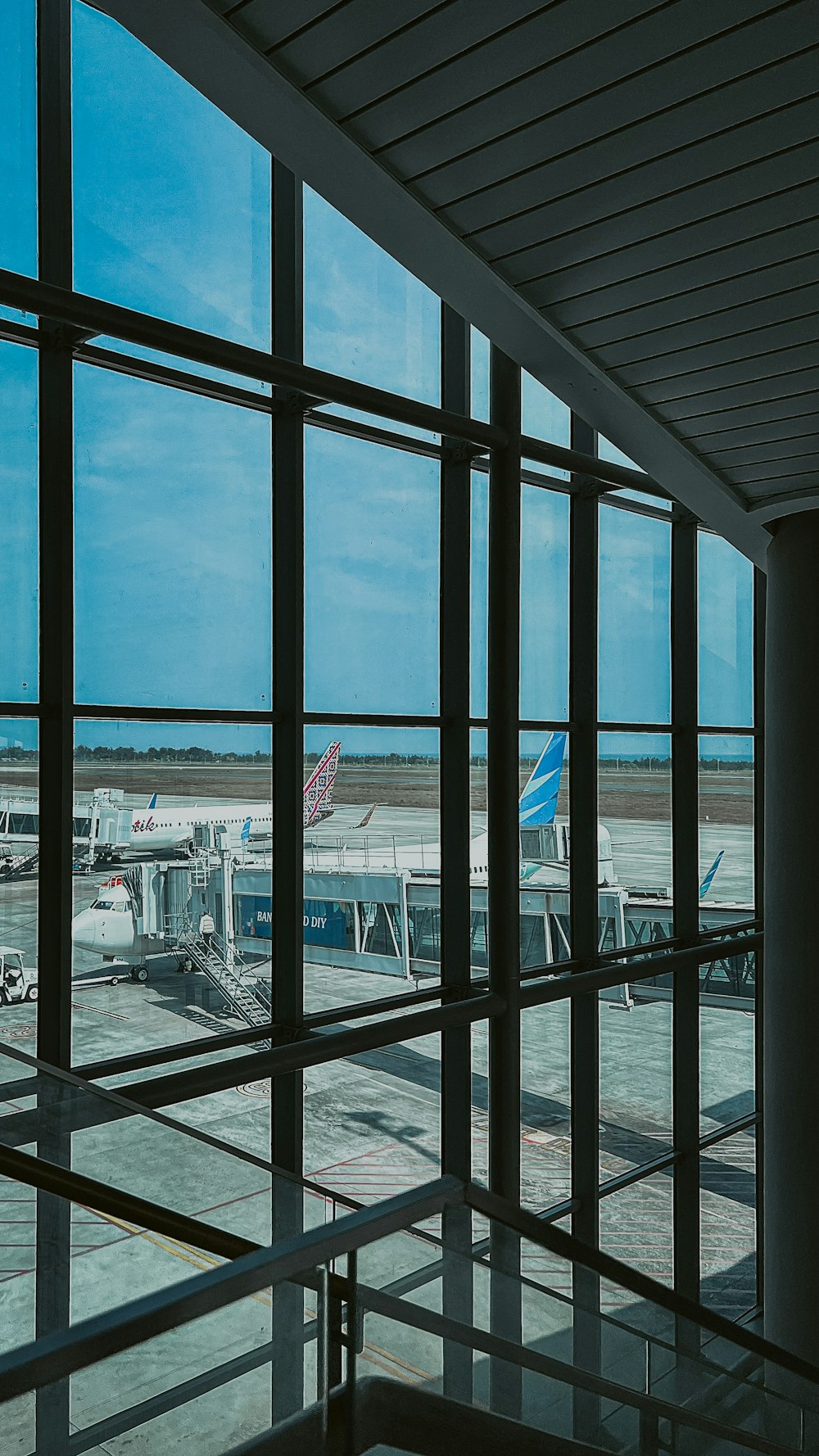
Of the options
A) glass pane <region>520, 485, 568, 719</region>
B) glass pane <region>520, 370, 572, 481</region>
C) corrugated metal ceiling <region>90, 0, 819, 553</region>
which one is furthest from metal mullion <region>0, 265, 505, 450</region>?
corrugated metal ceiling <region>90, 0, 819, 553</region>

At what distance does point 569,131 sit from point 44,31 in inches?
161

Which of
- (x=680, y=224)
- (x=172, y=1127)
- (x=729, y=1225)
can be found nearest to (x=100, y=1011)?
(x=172, y=1127)

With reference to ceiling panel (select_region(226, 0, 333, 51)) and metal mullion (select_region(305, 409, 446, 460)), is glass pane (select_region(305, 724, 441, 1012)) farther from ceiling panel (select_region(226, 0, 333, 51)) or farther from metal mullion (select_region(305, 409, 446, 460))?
ceiling panel (select_region(226, 0, 333, 51))

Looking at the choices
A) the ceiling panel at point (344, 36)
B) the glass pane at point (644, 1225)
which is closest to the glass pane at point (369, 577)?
the ceiling panel at point (344, 36)

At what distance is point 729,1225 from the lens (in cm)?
1234

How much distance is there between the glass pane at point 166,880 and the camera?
738 centimetres

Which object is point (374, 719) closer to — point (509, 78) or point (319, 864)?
point (319, 864)

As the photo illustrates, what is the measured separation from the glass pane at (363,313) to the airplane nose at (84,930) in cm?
397

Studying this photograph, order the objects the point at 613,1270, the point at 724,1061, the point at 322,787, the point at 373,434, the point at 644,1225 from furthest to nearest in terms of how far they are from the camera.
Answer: the point at 724,1061
the point at 644,1225
the point at 373,434
the point at 322,787
the point at 613,1270

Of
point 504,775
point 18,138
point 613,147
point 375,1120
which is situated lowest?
point 375,1120

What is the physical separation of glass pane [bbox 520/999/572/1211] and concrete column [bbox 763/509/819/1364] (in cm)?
285

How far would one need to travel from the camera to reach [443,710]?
30.8 feet

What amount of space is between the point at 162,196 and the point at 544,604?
15.6 ft

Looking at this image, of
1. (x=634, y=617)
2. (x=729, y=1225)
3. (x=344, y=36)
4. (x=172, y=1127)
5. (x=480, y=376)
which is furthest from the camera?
(x=729, y=1225)
